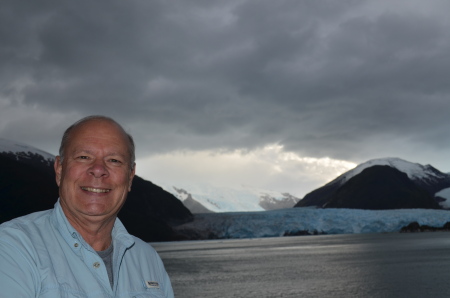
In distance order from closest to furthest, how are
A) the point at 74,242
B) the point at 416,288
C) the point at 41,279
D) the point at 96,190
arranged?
1. the point at 41,279
2. the point at 74,242
3. the point at 96,190
4. the point at 416,288

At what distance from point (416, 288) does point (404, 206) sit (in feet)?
467

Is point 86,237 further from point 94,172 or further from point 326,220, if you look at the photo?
point 326,220

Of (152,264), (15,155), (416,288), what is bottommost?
(416,288)

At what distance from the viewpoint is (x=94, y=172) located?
2.58m

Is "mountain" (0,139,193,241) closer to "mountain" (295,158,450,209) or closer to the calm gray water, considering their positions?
the calm gray water

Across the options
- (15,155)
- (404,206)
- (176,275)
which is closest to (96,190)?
(176,275)

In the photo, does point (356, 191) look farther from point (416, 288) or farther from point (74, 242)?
point (74, 242)

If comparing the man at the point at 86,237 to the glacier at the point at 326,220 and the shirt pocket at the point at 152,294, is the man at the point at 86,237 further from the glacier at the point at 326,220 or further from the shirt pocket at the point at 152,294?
the glacier at the point at 326,220

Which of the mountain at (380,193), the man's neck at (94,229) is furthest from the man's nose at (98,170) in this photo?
the mountain at (380,193)

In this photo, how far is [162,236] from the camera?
115 meters

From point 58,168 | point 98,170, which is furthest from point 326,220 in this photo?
point 98,170

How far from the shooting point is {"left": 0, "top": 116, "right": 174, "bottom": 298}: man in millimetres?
2180

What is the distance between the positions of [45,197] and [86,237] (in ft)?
337

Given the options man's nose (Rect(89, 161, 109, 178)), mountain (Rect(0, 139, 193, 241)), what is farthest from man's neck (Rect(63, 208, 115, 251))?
mountain (Rect(0, 139, 193, 241))
